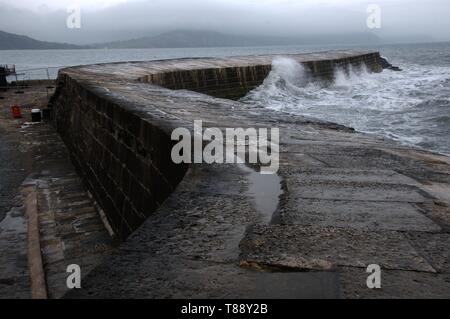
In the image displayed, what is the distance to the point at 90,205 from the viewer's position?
681cm

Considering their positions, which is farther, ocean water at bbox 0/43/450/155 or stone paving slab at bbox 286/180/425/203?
ocean water at bbox 0/43/450/155

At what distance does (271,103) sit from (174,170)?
12.0m

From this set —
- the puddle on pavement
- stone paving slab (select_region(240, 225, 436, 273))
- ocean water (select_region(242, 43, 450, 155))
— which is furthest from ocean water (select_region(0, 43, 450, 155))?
stone paving slab (select_region(240, 225, 436, 273))

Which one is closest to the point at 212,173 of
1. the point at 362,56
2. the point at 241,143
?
the point at 241,143

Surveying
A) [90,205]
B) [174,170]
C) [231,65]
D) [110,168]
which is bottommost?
[90,205]

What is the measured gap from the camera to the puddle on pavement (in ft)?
9.36

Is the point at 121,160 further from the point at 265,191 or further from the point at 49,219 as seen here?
the point at 265,191

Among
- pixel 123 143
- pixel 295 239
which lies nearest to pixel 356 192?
pixel 295 239

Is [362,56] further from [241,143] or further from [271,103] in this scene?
[241,143]

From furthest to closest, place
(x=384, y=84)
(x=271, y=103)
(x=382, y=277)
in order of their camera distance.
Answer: (x=384, y=84), (x=271, y=103), (x=382, y=277)

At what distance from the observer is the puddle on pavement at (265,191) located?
2854 mm

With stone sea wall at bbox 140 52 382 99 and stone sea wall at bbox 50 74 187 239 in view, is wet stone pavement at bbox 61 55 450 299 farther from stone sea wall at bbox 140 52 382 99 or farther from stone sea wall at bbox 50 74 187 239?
stone sea wall at bbox 140 52 382 99

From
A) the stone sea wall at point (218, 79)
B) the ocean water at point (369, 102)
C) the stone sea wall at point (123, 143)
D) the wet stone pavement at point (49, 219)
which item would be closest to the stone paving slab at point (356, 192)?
the stone sea wall at point (123, 143)
